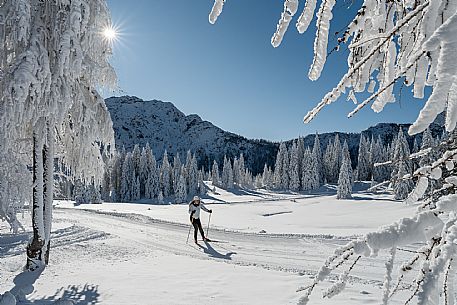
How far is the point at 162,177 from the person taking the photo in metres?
75.6

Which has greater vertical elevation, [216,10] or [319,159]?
[319,159]

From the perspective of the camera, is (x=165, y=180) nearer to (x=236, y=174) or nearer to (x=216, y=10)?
(x=236, y=174)

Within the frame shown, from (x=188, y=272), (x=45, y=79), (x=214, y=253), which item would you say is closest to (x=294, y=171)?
(x=214, y=253)

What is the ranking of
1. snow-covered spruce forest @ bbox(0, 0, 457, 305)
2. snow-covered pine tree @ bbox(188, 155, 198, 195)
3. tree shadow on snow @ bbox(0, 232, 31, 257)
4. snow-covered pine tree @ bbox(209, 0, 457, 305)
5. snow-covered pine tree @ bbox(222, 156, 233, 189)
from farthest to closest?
snow-covered pine tree @ bbox(222, 156, 233, 189) → snow-covered pine tree @ bbox(188, 155, 198, 195) → tree shadow on snow @ bbox(0, 232, 31, 257) → snow-covered spruce forest @ bbox(0, 0, 457, 305) → snow-covered pine tree @ bbox(209, 0, 457, 305)

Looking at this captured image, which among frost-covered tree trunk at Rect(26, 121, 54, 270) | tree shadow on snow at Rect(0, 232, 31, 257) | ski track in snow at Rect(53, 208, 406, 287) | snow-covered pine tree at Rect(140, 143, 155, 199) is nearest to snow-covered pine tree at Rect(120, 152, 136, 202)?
snow-covered pine tree at Rect(140, 143, 155, 199)

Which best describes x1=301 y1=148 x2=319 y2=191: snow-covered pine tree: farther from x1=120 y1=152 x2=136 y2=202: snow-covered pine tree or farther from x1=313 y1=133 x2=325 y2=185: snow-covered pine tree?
x1=120 y1=152 x2=136 y2=202: snow-covered pine tree

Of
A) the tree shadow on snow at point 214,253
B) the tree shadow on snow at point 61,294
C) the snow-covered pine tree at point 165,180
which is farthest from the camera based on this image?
the snow-covered pine tree at point 165,180

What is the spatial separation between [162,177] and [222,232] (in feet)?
199

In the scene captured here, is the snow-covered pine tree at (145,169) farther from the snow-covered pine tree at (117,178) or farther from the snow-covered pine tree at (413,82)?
the snow-covered pine tree at (413,82)

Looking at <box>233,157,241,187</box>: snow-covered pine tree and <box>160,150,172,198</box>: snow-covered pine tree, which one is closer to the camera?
<box>160,150,172,198</box>: snow-covered pine tree

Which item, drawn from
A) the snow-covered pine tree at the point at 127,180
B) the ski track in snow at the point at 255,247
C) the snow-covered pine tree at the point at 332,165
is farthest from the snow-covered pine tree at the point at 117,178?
the ski track in snow at the point at 255,247

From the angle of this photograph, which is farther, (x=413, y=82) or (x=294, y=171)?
(x=294, y=171)

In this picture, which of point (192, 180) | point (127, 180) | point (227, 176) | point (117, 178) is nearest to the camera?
point (127, 180)

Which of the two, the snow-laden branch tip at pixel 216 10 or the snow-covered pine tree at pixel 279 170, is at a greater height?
the snow-covered pine tree at pixel 279 170
